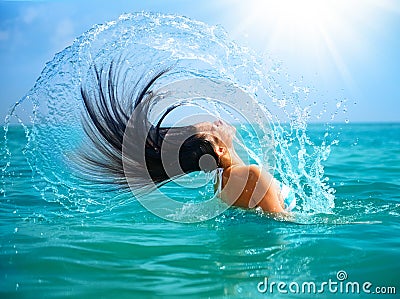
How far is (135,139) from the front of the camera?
4559 mm

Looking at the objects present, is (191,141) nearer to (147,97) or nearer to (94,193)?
(147,97)

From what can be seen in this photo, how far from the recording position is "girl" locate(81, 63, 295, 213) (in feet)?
14.9

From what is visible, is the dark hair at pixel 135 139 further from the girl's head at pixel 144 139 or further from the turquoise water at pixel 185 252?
the turquoise water at pixel 185 252

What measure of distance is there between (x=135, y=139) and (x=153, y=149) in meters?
0.18

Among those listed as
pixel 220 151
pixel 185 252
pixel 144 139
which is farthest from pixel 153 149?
pixel 185 252

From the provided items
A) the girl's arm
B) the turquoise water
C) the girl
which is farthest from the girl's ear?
the turquoise water

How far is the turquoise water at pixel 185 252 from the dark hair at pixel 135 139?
63 centimetres

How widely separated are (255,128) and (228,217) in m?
0.95

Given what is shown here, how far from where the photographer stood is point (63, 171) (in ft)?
19.5

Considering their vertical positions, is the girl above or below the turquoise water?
above

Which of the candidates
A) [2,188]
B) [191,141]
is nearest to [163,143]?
[191,141]

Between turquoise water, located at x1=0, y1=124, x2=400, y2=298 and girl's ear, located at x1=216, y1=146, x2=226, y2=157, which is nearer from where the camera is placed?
turquoise water, located at x1=0, y1=124, x2=400, y2=298

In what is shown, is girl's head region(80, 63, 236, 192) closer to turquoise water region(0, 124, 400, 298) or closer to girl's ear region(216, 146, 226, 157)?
girl's ear region(216, 146, 226, 157)

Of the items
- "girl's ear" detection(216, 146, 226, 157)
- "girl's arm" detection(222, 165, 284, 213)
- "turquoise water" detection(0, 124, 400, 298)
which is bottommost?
"turquoise water" detection(0, 124, 400, 298)
